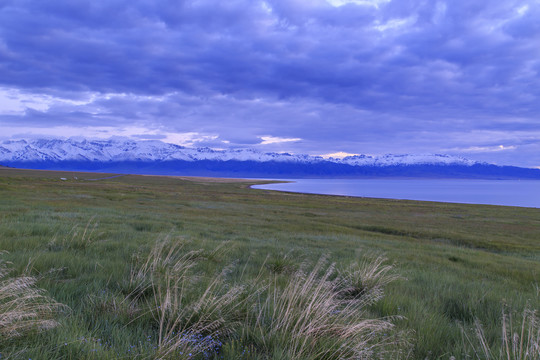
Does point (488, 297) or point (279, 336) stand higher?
point (279, 336)

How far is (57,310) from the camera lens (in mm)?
3439

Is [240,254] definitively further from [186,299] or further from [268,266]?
[186,299]

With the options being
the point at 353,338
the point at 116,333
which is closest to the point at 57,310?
the point at 116,333

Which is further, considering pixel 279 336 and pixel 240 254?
pixel 240 254

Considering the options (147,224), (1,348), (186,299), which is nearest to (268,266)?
(186,299)

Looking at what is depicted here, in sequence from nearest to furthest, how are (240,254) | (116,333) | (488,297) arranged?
(116,333) < (488,297) < (240,254)

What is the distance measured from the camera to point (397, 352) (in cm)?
313

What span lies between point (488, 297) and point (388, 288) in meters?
1.71

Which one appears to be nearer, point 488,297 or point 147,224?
point 488,297

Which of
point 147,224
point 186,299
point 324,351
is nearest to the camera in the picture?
point 324,351

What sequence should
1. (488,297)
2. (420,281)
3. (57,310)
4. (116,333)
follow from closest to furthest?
1. (116,333)
2. (57,310)
3. (488,297)
4. (420,281)

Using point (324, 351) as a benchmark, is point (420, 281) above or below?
below

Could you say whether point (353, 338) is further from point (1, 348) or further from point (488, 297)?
point (488, 297)

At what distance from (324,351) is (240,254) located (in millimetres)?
5726
